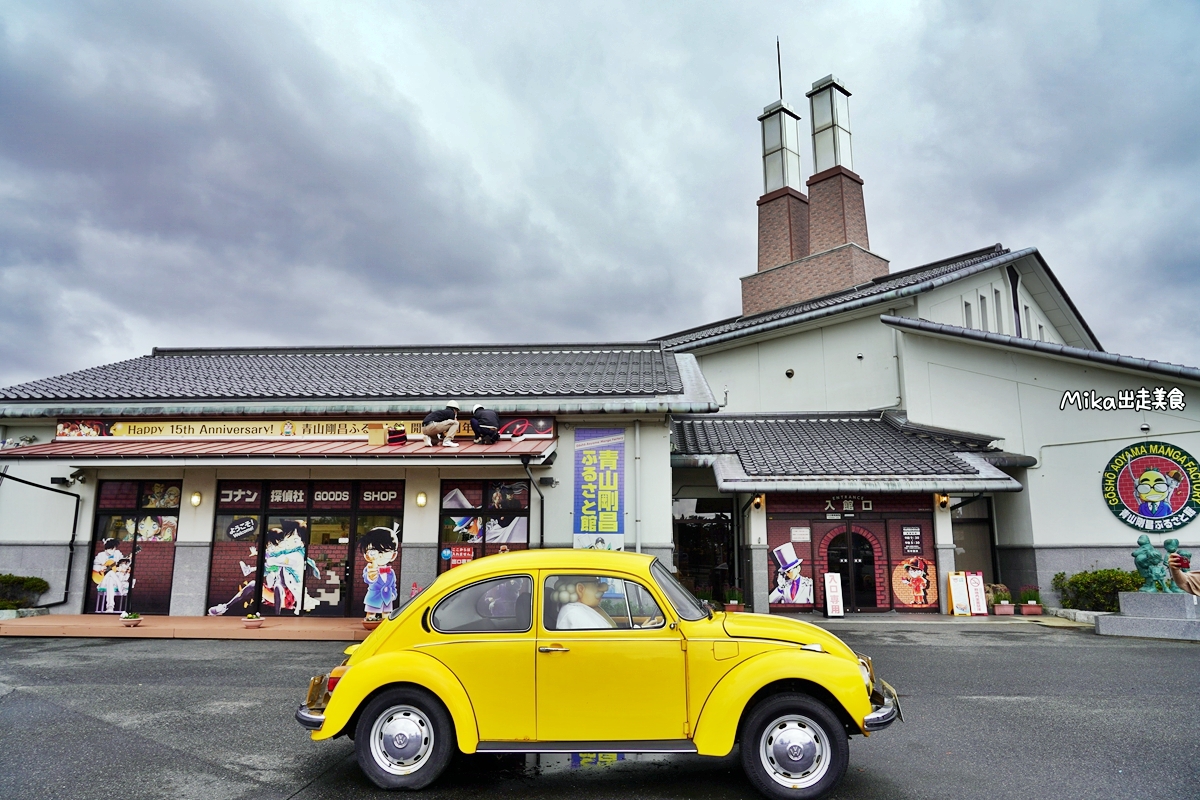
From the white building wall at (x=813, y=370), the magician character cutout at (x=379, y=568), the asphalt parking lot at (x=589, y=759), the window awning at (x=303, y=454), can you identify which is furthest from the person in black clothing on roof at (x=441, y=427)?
the white building wall at (x=813, y=370)

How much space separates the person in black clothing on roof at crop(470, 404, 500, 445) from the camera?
13.8m

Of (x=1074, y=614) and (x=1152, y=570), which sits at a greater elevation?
(x=1152, y=570)

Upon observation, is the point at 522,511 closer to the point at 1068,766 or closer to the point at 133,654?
the point at 133,654

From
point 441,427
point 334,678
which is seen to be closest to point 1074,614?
point 441,427

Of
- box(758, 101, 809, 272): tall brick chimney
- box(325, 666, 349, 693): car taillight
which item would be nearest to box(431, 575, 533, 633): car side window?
box(325, 666, 349, 693): car taillight

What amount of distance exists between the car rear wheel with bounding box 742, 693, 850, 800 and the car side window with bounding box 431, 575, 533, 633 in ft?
5.99

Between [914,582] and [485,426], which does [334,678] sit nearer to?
[485,426]

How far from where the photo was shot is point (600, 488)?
562 inches

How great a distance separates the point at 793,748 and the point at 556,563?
7.05 ft

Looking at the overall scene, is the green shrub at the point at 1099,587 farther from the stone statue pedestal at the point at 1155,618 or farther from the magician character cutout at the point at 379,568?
the magician character cutout at the point at 379,568

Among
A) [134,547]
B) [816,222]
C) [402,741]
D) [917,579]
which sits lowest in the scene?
[402,741]

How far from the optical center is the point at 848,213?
85.5 ft

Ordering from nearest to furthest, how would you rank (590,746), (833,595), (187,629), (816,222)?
(590,746)
(187,629)
(833,595)
(816,222)

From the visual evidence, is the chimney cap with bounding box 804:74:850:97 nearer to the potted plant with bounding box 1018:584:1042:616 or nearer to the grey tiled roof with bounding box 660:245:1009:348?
the grey tiled roof with bounding box 660:245:1009:348
